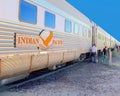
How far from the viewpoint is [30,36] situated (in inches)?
335

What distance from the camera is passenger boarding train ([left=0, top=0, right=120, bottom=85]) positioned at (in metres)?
7.05

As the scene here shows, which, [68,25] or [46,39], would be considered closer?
[46,39]

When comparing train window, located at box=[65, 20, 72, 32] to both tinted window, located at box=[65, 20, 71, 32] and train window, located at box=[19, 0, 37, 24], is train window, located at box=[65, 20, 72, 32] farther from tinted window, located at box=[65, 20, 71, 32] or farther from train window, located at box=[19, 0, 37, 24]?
train window, located at box=[19, 0, 37, 24]

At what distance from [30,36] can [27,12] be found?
0.70 m

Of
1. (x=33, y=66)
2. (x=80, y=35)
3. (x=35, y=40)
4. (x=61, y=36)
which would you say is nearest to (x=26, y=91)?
(x=33, y=66)

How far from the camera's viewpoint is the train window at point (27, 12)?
783 cm

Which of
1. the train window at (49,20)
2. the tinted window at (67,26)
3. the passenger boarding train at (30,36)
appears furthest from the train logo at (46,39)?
the tinted window at (67,26)

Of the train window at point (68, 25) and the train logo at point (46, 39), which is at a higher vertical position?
the train window at point (68, 25)

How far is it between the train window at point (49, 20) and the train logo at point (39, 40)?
26 cm

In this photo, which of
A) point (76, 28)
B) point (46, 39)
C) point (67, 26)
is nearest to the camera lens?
point (46, 39)

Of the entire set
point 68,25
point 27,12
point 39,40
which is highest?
point 68,25

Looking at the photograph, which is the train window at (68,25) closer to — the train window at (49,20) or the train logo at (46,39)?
the train window at (49,20)

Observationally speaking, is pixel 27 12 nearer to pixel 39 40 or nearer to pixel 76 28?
pixel 39 40

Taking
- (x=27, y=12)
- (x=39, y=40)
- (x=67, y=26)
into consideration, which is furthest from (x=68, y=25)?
(x=27, y=12)
